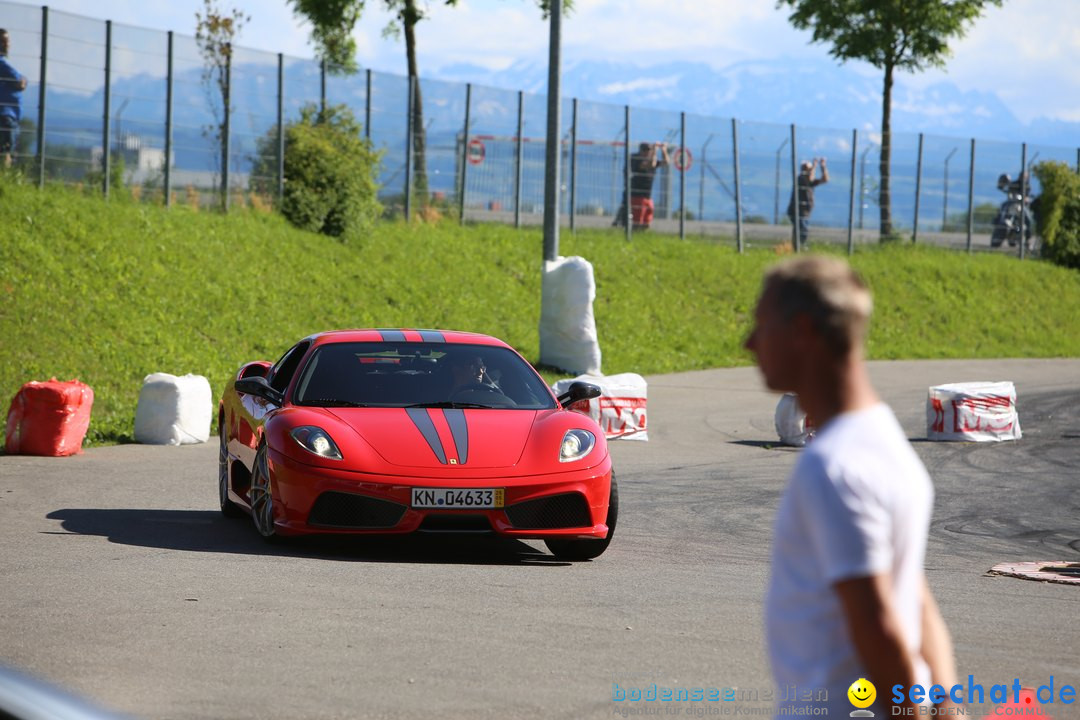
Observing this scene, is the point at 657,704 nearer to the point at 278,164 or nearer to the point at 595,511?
the point at 595,511

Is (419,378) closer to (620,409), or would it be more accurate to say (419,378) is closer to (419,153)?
(620,409)

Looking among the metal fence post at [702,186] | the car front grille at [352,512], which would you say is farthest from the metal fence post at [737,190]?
the car front grille at [352,512]

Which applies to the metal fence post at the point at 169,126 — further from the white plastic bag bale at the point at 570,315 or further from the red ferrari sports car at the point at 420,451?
the red ferrari sports car at the point at 420,451

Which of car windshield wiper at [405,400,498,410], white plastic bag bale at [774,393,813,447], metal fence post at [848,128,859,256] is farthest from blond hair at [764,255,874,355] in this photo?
metal fence post at [848,128,859,256]

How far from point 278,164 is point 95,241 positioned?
218 inches

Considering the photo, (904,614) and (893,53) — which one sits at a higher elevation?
(893,53)

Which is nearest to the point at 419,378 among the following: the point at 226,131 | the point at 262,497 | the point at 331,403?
the point at 331,403

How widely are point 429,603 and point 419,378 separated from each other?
109 inches

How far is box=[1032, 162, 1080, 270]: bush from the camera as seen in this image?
4109 centimetres

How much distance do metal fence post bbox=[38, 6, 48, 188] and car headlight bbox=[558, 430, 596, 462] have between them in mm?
15467

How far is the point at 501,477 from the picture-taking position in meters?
8.52

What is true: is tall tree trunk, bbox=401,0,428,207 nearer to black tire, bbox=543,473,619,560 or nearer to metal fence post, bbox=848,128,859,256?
metal fence post, bbox=848,128,859,256

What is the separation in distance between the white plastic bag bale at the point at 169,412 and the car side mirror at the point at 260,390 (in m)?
4.87

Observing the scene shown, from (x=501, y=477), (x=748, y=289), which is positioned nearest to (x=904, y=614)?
(x=501, y=477)
